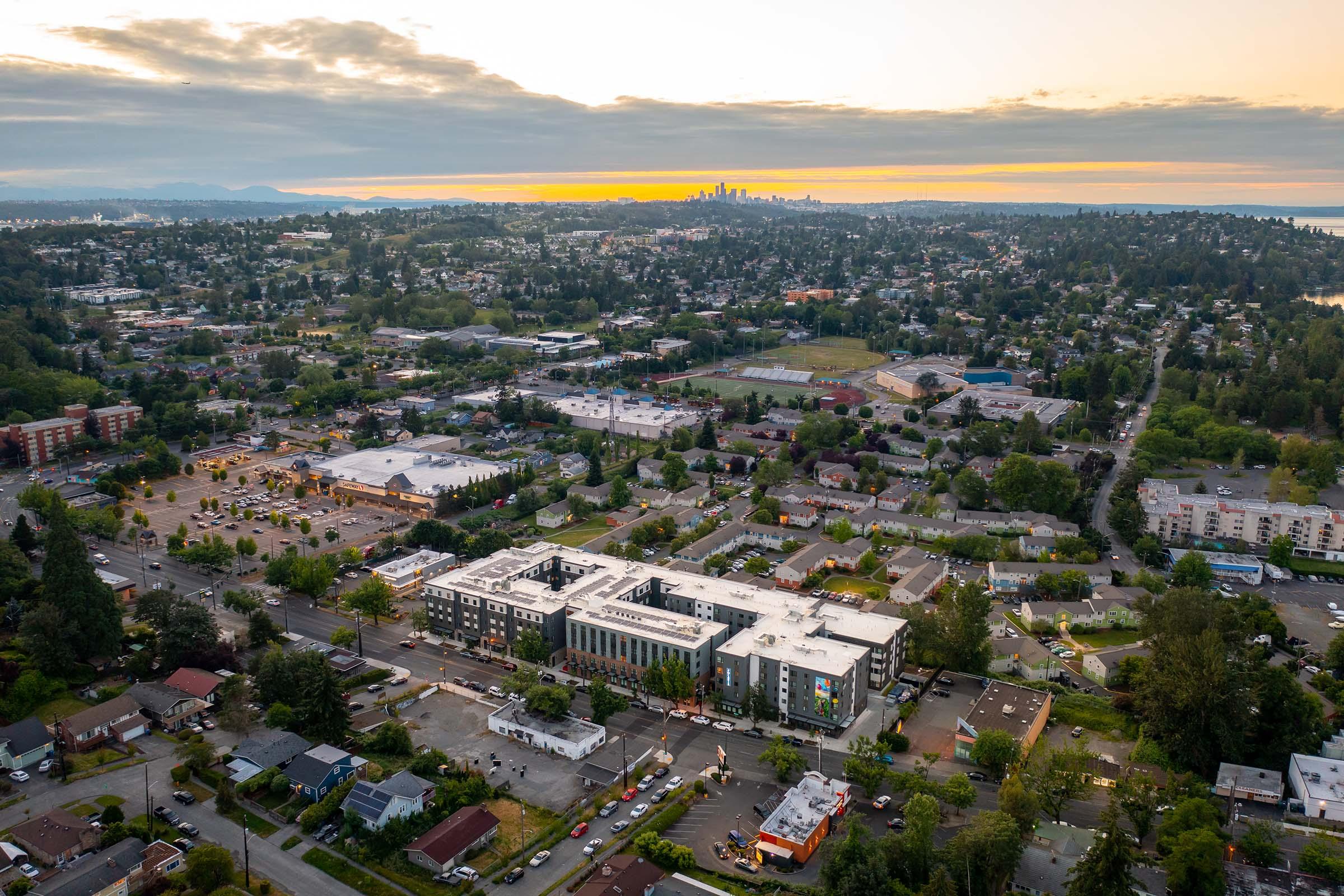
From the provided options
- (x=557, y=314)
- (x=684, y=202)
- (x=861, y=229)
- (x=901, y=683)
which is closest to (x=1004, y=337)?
(x=557, y=314)

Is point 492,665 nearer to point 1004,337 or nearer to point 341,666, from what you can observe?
point 341,666

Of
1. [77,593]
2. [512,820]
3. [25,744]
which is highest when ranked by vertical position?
[77,593]

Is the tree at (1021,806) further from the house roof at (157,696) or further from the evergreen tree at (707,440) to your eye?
the evergreen tree at (707,440)

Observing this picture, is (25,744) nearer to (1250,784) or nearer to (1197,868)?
(1197,868)

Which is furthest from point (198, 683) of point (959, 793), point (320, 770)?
point (959, 793)

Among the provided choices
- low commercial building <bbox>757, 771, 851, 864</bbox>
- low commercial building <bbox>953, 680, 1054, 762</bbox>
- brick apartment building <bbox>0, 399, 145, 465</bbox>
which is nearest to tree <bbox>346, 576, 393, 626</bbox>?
low commercial building <bbox>757, 771, 851, 864</bbox>

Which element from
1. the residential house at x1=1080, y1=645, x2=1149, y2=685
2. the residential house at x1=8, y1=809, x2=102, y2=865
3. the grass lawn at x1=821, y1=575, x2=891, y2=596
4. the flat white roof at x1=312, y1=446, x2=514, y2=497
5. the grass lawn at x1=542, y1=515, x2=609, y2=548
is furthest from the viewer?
the flat white roof at x1=312, y1=446, x2=514, y2=497

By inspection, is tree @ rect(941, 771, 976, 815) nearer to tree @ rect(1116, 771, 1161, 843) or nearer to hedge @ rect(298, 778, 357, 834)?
tree @ rect(1116, 771, 1161, 843)
